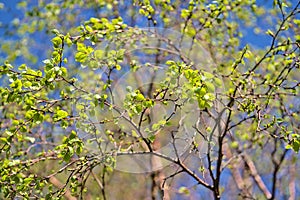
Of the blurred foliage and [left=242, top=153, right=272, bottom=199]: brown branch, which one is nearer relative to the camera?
the blurred foliage

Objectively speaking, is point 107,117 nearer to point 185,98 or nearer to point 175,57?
point 185,98

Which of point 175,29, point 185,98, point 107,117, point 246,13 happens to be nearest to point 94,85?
point 107,117

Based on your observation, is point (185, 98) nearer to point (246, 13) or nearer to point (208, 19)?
point (208, 19)

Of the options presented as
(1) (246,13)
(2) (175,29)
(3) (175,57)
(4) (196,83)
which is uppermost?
(1) (246,13)

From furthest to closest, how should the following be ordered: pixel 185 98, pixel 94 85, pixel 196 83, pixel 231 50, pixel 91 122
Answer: pixel 231 50
pixel 94 85
pixel 91 122
pixel 185 98
pixel 196 83

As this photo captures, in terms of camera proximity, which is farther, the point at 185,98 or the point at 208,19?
the point at 208,19

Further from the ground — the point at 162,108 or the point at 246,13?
the point at 246,13

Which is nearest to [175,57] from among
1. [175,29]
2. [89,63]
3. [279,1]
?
[175,29]

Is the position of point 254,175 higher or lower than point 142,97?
higher

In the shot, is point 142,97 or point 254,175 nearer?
point 142,97

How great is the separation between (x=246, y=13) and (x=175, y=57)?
63.3 inches

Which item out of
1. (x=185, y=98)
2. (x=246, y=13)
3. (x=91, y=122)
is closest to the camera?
(x=185, y=98)

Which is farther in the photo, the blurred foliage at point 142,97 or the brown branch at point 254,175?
the brown branch at point 254,175

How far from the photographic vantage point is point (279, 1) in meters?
3.22
